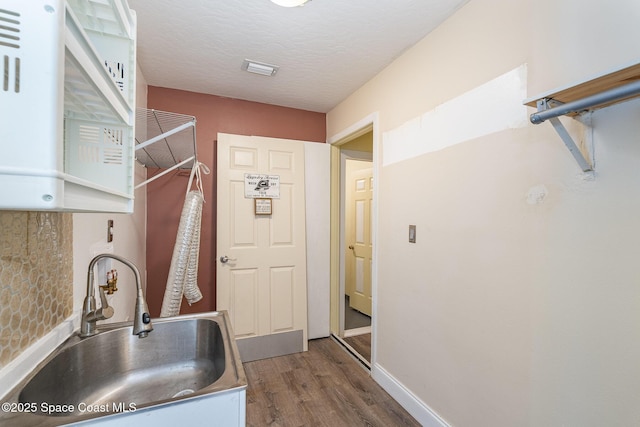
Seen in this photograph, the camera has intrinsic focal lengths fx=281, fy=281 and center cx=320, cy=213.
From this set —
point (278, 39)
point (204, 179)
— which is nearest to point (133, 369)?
point (204, 179)

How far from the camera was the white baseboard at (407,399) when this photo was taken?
164 centimetres

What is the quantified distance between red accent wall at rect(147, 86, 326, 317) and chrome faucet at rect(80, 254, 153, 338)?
1481 mm

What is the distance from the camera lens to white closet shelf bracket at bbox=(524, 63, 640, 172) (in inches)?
29.6

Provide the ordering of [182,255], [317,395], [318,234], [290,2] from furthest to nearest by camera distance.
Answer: [318,234]
[317,395]
[182,255]
[290,2]

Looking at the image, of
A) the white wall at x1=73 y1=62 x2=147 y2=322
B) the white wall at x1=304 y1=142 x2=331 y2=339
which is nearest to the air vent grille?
the white wall at x1=73 y1=62 x2=147 y2=322

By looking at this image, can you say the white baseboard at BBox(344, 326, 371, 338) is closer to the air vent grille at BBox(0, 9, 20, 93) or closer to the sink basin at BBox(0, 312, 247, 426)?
the sink basin at BBox(0, 312, 247, 426)

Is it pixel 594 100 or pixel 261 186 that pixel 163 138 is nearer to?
pixel 261 186

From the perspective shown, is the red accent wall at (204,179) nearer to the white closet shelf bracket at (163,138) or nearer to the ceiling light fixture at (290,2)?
the white closet shelf bracket at (163,138)

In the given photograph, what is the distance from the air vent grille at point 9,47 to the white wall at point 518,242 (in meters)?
1.48

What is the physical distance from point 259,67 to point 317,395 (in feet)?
7.98

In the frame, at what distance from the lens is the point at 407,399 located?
1.84 metres

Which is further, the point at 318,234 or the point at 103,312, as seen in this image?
→ the point at 318,234

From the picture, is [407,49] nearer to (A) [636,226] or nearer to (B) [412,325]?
(A) [636,226]

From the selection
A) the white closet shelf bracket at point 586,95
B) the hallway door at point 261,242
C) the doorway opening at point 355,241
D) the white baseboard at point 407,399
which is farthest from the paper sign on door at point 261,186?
the white closet shelf bracket at point 586,95
